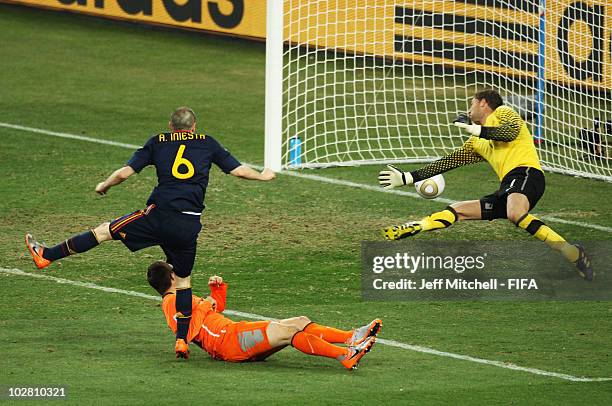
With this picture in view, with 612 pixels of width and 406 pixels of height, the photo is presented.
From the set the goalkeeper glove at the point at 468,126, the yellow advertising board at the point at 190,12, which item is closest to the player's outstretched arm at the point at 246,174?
the goalkeeper glove at the point at 468,126

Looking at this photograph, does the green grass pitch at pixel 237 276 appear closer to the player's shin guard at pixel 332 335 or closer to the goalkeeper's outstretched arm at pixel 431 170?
the player's shin guard at pixel 332 335

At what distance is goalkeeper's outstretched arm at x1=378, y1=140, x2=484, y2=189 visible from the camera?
45.3ft

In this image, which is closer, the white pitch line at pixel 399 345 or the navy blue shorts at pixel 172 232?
the white pitch line at pixel 399 345

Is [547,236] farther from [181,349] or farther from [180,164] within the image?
[181,349]

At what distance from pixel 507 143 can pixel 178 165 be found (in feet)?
12.6

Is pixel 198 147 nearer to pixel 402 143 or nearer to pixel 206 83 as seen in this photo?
pixel 402 143

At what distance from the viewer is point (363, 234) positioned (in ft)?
48.1

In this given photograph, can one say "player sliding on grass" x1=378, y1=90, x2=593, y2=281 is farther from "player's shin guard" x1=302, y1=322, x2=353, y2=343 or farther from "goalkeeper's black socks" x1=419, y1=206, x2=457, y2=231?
"player's shin guard" x1=302, y1=322, x2=353, y2=343

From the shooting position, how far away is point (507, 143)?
13531mm

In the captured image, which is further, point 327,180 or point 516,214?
point 327,180

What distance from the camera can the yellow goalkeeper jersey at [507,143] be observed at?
13.3 metres

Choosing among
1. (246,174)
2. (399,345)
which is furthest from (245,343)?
(246,174)

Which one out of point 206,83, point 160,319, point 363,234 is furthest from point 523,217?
point 206,83

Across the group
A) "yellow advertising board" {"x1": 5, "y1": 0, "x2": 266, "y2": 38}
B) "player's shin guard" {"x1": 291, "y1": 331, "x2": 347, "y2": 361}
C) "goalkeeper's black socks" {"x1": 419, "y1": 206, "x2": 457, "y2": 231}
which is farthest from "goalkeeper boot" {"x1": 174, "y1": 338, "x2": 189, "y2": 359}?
"yellow advertising board" {"x1": 5, "y1": 0, "x2": 266, "y2": 38}
